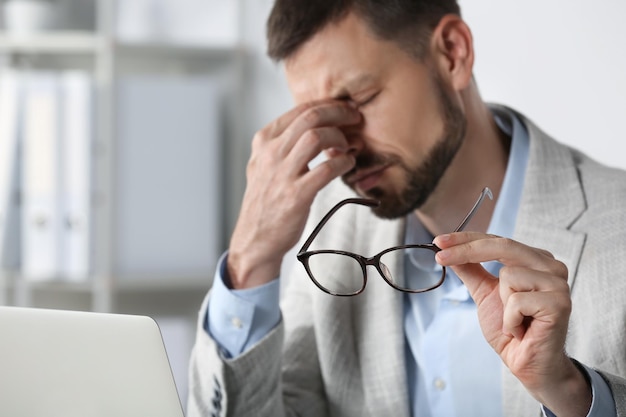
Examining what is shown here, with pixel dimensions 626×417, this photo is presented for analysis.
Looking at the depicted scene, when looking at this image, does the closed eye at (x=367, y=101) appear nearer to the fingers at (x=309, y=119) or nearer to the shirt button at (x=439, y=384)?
the fingers at (x=309, y=119)

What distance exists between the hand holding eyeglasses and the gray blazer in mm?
85

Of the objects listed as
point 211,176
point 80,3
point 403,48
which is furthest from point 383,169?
point 80,3

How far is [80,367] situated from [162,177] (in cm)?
179

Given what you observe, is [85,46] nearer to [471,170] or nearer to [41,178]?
[41,178]

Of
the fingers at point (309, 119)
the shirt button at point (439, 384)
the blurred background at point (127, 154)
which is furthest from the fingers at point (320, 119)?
the blurred background at point (127, 154)

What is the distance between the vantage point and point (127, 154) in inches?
104

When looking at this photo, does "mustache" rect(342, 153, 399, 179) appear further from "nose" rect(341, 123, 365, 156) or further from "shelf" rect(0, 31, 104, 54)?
"shelf" rect(0, 31, 104, 54)

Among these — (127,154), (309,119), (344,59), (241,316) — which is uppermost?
(344,59)

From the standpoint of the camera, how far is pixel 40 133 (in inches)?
99.3

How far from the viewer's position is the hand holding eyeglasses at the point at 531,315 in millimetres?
920

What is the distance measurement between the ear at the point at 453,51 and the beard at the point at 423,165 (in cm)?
3

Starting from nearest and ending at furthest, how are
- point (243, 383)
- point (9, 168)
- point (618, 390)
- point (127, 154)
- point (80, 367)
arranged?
point (80, 367) < point (618, 390) < point (243, 383) < point (9, 168) < point (127, 154)

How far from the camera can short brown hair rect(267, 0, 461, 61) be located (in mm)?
1450

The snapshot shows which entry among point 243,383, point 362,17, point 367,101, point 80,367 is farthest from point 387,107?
point 80,367
